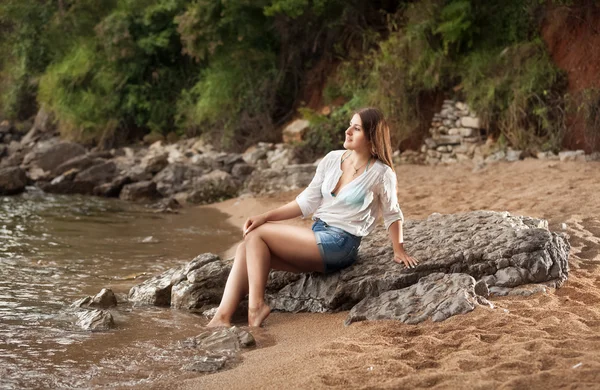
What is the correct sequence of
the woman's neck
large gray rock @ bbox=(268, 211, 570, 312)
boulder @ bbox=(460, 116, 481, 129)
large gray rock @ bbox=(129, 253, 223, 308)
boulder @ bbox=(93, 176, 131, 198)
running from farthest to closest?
1. boulder @ bbox=(93, 176, 131, 198)
2. boulder @ bbox=(460, 116, 481, 129)
3. large gray rock @ bbox=(129, 253, 223, 308)
4. the woman's neck
5. large gray rock @ bbox=(268, 211, 570, 312)

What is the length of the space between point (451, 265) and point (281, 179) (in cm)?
821

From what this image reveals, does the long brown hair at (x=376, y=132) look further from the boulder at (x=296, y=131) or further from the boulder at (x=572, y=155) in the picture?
the boulder at (x=296, y=131)

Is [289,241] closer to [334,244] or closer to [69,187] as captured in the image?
[334,244]

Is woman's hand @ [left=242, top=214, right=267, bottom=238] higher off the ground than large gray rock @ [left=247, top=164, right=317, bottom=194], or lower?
higher

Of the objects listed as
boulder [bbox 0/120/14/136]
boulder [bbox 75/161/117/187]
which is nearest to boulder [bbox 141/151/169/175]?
boulder [bbox 75/161/117/187]

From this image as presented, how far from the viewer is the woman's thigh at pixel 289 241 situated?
5.42m

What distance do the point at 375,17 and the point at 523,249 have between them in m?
12.6

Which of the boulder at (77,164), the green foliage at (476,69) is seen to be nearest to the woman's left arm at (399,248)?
the green foliage at (476,69)

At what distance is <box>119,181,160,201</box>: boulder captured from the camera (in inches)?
602

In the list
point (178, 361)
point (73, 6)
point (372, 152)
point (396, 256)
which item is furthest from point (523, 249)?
point (73, 6)

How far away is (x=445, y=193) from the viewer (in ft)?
34.4

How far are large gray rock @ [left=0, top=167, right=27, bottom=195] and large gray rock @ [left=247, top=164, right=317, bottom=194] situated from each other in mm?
5264

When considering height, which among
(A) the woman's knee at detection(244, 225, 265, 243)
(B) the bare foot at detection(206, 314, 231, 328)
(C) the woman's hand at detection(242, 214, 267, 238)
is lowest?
(B) the bare foot at detection(206, 314, 231, 328)

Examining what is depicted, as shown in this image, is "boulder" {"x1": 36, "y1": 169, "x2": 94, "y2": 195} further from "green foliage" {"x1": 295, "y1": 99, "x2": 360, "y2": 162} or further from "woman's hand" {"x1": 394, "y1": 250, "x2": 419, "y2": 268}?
"woman's hand" {"x1": 394, "y1": 250, "x2": 419, "y2": 268}
